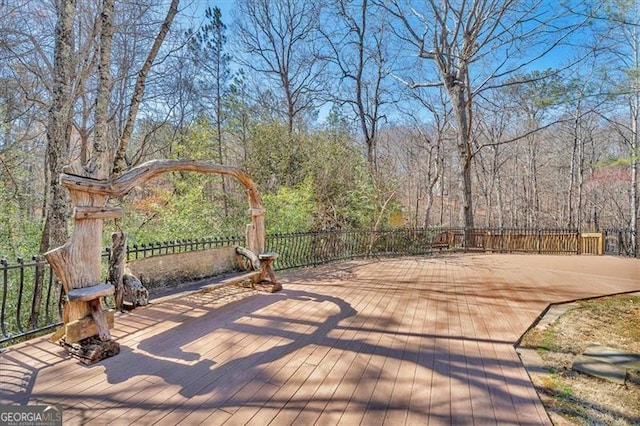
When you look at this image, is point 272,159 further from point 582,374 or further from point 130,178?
point 582,374

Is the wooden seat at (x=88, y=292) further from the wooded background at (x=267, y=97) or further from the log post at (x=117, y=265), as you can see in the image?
the wooded background at (x=267, y=97)

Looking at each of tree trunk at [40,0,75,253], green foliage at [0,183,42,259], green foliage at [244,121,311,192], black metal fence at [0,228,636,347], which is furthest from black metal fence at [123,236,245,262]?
green foliage at [244,121,311,192]

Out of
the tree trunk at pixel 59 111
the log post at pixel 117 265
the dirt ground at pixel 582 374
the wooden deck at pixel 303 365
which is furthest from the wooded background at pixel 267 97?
the dirt ground at pixel 582 374

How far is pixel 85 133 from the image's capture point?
29.4ft

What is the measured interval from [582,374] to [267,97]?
1395cm

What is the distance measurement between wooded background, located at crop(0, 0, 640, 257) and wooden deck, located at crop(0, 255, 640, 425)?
248cm

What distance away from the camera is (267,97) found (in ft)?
46.4

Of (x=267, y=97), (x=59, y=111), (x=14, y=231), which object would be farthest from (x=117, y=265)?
(x=267, y=97)

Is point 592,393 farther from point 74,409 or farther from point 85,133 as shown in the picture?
point 85,133

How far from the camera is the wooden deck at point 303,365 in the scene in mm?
2011

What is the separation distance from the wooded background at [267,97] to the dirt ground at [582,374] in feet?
14.3

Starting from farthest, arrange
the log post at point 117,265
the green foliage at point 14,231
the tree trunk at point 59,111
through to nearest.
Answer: the green foliage at point 14,231, the tree trunk at point 59,111, the log post at point 117,265

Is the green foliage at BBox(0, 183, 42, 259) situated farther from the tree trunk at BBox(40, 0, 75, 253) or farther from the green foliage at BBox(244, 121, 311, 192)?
the green foliage at BBox(244, 121, 311, 192)

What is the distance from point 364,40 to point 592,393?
50.9 ft
